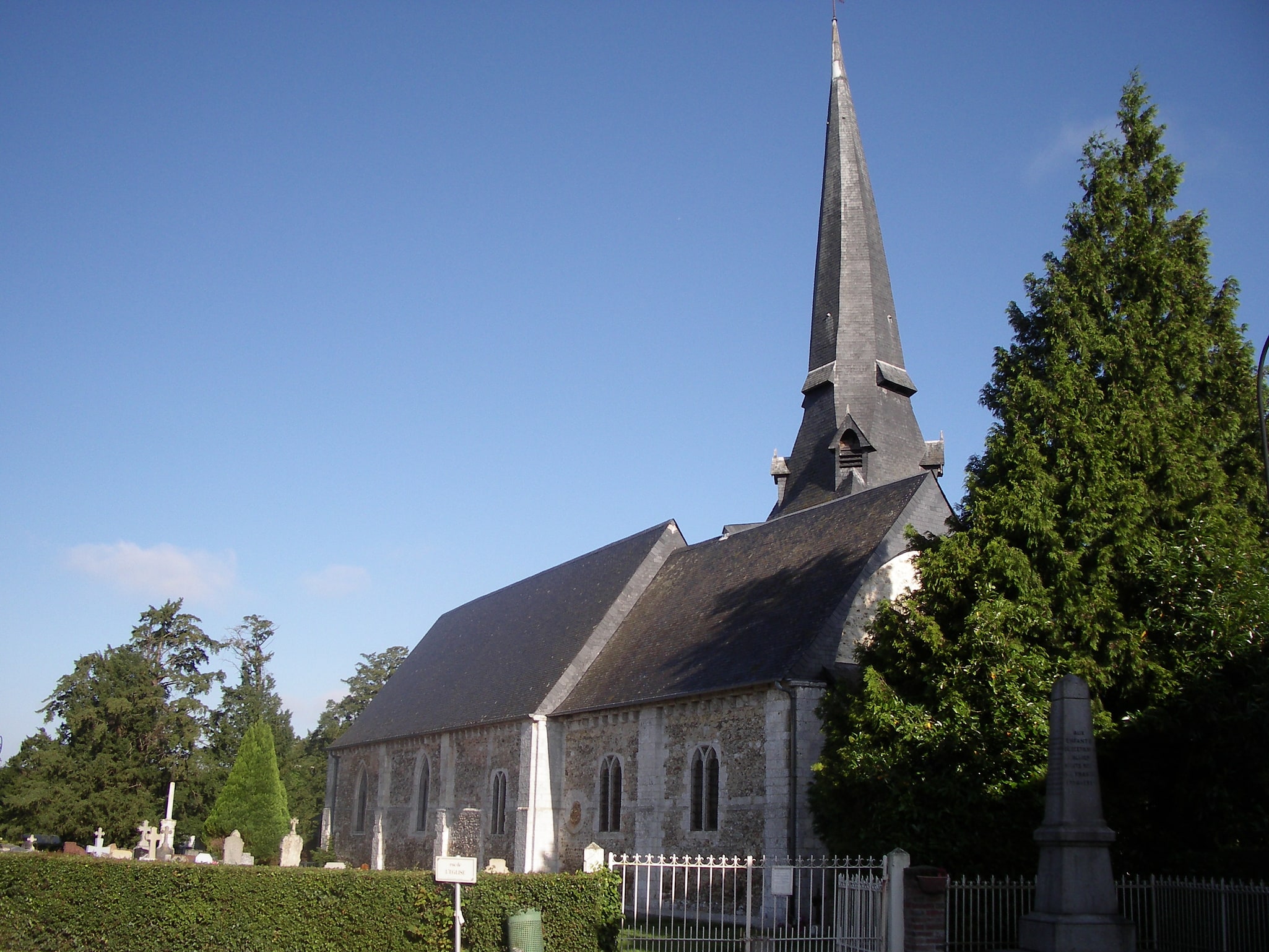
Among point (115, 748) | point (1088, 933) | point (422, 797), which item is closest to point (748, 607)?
point (1088, 933)

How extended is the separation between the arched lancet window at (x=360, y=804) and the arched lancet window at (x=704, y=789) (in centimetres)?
1695

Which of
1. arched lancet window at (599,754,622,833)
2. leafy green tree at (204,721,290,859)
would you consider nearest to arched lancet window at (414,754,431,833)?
leafy green tree at (204,721,290,859)

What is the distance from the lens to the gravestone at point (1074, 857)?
937cm

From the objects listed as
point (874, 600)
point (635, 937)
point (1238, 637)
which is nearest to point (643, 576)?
point (874, 600)

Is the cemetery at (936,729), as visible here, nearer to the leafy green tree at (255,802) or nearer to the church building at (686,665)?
the church building at (686,665)

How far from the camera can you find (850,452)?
2669 centimetres

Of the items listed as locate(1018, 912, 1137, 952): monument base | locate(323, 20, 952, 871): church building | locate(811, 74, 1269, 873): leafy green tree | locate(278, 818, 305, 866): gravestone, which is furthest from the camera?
locate(278, 818, 305, 866): gravestone

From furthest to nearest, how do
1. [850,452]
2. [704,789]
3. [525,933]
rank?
1. [850,452]
2. [704,789]
3. [525,933]

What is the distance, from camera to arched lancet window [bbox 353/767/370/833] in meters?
32.8

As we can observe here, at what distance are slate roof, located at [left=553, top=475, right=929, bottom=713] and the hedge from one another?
5.51 m

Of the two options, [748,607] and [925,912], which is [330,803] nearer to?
[748,607]

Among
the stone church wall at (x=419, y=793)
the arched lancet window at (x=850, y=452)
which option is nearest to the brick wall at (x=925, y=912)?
the stone church wall at (x=419, y=793)

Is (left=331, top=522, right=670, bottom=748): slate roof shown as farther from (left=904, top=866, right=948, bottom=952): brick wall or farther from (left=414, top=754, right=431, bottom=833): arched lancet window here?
(left=904, top=866, right=948, bottom=952): brick wall

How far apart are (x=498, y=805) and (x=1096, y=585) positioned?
15.0 m
